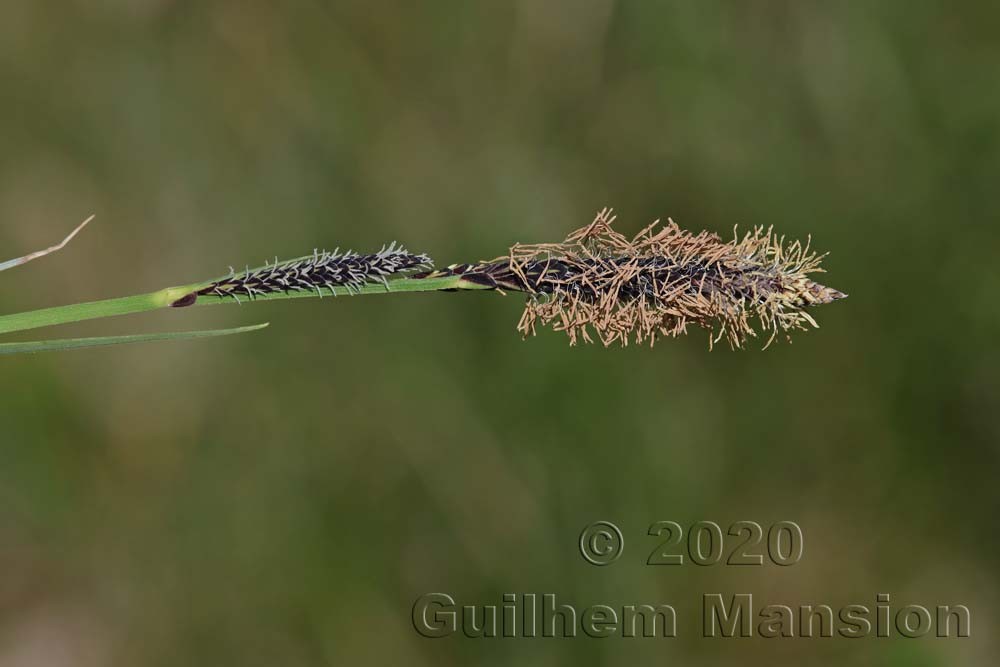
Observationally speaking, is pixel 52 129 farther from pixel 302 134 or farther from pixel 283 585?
pixel 283 585

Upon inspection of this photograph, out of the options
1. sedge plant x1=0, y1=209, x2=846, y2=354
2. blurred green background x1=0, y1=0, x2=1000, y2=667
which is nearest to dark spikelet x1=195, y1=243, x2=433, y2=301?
sedge plant x1=0, y1=209, x2=846, y2=354

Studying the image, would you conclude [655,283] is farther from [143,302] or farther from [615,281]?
[143,302]

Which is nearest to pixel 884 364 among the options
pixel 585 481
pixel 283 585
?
pixel 585 481

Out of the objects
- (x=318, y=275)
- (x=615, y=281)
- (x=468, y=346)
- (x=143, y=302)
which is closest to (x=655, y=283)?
(x=615, y=281)

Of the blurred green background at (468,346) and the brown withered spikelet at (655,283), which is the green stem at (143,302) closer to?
the brown withered spikelet at (655,283)

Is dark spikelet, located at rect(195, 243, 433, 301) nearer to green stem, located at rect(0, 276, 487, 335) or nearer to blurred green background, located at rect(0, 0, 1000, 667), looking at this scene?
green stem, located at rect(0, 276, 487, 335)

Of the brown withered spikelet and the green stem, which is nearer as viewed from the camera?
the green stem
